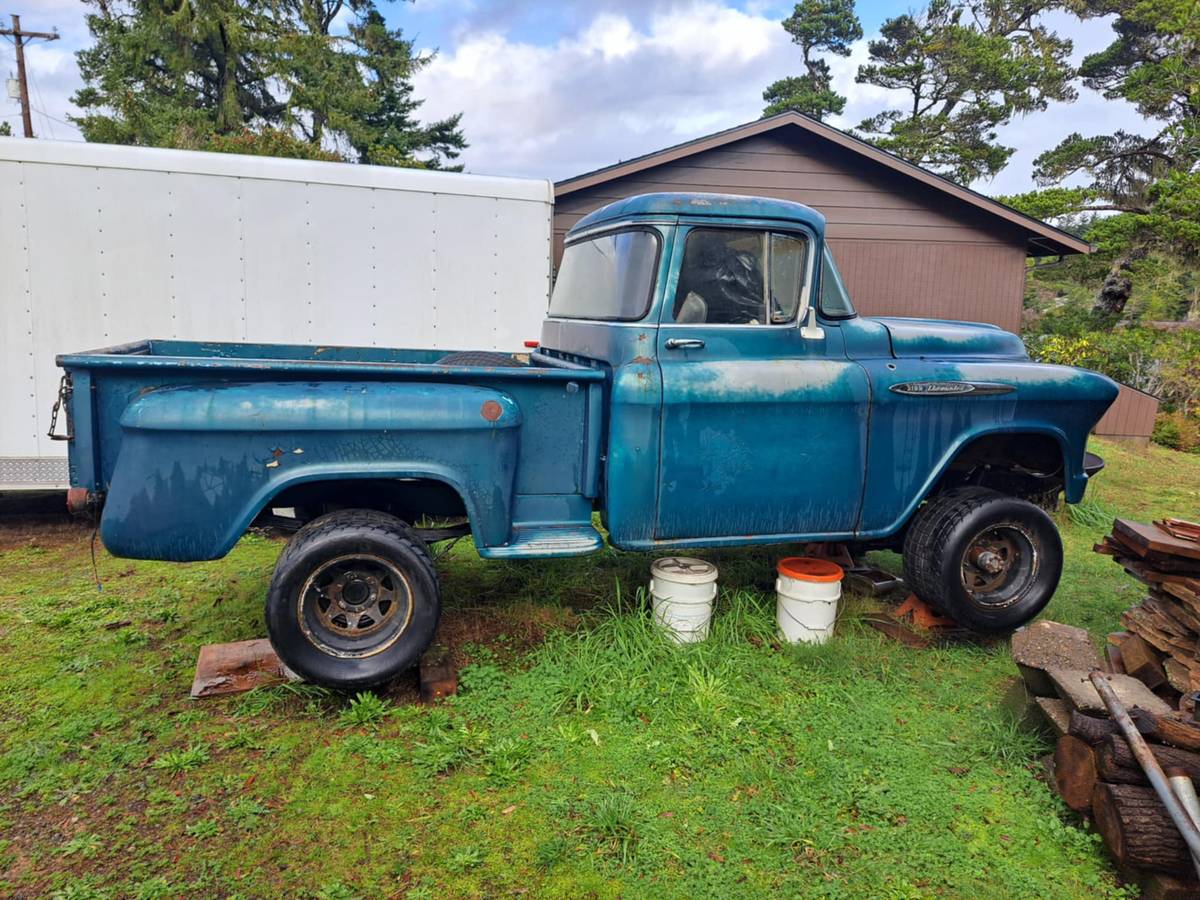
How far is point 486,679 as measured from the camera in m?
3.85

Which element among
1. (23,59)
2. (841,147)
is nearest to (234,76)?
(23,59)

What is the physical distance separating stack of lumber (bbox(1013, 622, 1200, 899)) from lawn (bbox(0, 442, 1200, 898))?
0.42 ft

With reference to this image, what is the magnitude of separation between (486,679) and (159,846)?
1.52m

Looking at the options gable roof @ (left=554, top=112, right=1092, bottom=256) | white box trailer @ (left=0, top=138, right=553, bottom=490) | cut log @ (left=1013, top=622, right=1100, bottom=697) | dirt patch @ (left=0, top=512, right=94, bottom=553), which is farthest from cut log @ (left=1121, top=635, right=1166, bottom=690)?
gable roof @ (left=554, top=112, right=1092, bottom=256)

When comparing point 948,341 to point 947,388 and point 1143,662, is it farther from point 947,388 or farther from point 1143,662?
point 1143,662

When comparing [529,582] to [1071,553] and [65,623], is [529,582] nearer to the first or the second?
[65,623]

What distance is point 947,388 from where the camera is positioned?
4.21m

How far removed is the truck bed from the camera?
128 inches

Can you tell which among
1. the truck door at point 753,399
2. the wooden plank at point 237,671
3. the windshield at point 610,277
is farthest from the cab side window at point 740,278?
the wooden plank at point 237,671

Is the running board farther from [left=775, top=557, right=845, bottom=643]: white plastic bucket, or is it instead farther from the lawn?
[left=775, top=557, right=845, bottom=643]: white plastic bucket

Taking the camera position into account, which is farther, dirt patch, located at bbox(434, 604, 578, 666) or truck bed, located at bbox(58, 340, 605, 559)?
dirt patch, located at bbox(434, 604, 578, 666)

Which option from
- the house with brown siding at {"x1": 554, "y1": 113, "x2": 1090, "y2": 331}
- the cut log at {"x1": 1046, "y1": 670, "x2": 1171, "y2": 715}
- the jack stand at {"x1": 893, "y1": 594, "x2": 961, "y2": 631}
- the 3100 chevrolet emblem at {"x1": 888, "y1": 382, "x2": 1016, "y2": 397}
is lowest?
the jack stand at {"x1": 893, "y1": 594, "x2": 961, "y2": 631}

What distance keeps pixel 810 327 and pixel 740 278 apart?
459mm

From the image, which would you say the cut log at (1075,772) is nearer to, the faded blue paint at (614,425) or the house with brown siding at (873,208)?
the faded blue paint at (614,425)
